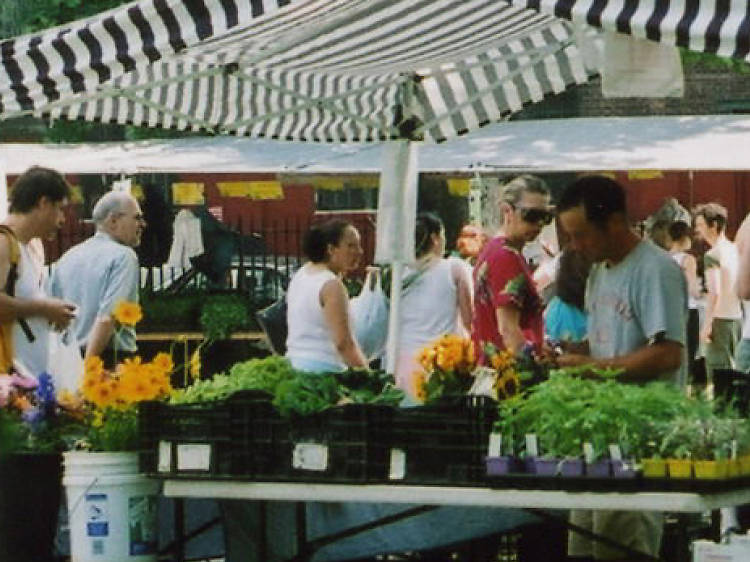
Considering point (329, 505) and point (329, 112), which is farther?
point (329, 112)

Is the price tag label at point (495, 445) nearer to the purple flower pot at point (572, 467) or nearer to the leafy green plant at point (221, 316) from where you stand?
the purple flower pot at point (572, 467)

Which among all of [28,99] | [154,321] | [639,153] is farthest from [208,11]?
[639,153]

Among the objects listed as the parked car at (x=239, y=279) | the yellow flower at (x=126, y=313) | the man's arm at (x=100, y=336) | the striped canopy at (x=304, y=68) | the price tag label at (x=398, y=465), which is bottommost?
the price tag label at (x=398, y=465)

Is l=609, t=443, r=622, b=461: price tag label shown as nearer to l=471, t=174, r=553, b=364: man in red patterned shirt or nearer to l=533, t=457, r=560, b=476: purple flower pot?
l=533, t=457, r=560, b=476: purple flower pot

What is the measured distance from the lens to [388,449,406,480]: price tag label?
8.09m

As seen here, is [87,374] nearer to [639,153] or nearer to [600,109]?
[639,153]

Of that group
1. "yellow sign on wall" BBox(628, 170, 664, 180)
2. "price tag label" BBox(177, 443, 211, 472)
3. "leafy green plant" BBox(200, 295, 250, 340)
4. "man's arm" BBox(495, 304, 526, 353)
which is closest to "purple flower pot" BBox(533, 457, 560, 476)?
"price tag label" BBox(177, 443, 211, 472)

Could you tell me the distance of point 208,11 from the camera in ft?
26.5

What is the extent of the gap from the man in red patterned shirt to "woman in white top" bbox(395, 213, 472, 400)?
1.94 meters

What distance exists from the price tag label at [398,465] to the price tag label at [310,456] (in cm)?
24

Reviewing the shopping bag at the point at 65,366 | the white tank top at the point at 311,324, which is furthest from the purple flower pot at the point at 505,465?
the white tank top at the point at 311,324

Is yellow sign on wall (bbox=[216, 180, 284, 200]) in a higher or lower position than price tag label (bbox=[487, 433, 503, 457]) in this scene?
higher

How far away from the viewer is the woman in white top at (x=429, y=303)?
41.2 ft

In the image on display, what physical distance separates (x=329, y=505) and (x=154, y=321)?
9.47m
